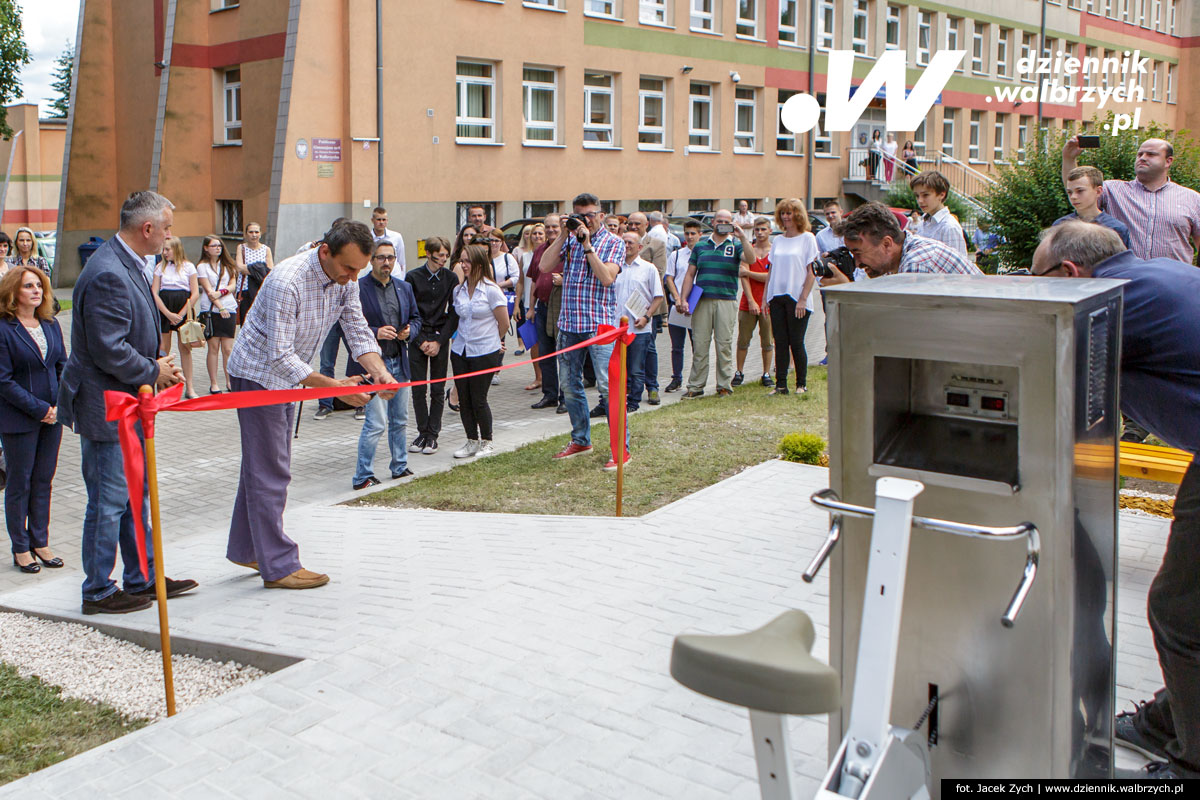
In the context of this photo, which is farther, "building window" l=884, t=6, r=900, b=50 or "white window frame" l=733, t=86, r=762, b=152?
"building window" l=884, t=6, r=900, b=50

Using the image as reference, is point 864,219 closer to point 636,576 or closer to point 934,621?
point 636,576

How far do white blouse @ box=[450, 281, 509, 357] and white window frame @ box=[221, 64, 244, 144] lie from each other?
1864 centimetres

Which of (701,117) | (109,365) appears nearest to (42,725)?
(109,365)

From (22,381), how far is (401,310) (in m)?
3.09

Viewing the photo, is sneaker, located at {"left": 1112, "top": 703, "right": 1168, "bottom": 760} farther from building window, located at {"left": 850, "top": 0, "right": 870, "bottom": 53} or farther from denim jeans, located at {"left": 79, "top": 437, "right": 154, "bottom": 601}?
building window, located at {"left": 850, "top": 0, "right": 870, "bottom": 53}

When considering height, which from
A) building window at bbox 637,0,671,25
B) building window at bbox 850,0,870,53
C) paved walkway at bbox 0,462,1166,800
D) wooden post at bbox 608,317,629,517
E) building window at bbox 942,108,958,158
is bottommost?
paved walkway at bbox 0,462,1166,800

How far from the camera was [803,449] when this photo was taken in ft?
27.8

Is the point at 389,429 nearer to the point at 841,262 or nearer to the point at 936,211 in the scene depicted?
the point at 841,262

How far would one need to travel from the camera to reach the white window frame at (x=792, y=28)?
33625 millimetres

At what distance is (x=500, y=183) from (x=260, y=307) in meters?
20.8

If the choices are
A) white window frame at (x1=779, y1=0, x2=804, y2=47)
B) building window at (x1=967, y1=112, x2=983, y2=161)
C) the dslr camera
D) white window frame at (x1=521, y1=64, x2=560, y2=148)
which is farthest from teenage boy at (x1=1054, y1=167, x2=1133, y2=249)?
building window at (x1=967, y1=112, x2=983, y2=161)

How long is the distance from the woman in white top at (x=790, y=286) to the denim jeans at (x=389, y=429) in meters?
4.17

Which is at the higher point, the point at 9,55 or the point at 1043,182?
the point at 9,55

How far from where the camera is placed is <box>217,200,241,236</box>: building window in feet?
86.2
